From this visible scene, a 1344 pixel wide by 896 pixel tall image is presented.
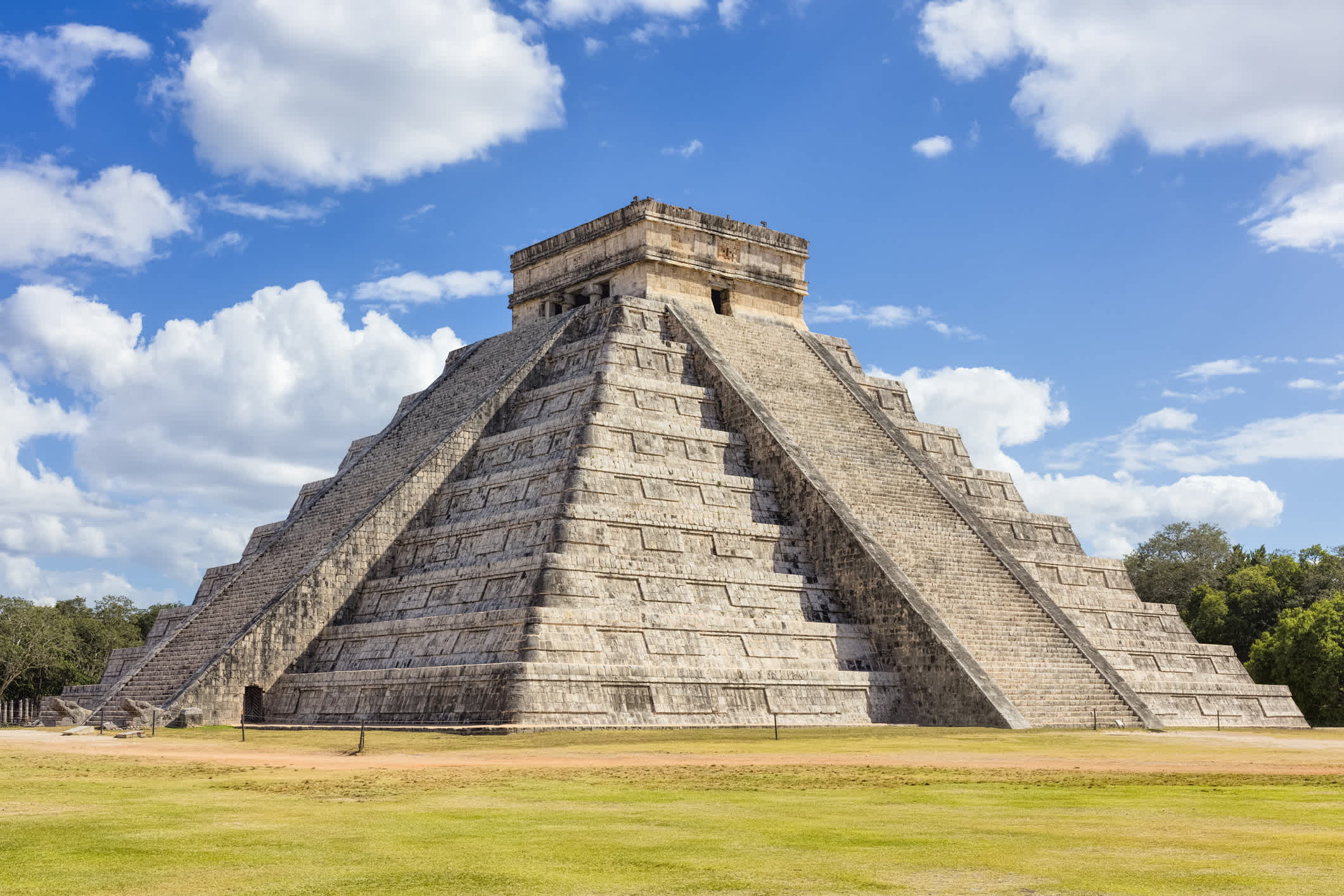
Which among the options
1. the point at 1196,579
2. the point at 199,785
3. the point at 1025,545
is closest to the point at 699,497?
the point at 1025,545

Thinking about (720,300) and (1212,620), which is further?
(1212,620)

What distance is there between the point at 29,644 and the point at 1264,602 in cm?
4109

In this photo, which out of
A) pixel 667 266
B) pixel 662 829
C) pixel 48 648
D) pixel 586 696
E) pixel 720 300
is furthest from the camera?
pixel 48 648

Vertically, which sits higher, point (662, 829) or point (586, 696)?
point (586, 696)

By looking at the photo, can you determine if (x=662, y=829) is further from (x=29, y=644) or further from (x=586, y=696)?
(x=29, y=644)

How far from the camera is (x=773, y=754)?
1784 cm

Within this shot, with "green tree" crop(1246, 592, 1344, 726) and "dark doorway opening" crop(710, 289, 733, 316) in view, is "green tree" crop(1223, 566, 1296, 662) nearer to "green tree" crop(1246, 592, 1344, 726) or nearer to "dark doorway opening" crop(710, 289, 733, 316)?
"green tree" crop(1246, 592, 1344, 726)

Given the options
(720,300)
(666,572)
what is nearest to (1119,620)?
(666,572)

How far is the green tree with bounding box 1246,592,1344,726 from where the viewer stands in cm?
3562

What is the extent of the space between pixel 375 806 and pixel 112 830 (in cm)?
222

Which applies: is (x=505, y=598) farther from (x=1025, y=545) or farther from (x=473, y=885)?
(x=473, y=885)

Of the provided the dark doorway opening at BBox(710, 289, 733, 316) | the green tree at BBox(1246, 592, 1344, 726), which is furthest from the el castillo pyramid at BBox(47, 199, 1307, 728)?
the green tree at BBox(1246, 592, 1344, 726)

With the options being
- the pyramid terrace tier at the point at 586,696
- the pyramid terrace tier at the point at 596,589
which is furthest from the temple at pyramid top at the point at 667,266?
the pyramid terrace tier at the point at 586,696

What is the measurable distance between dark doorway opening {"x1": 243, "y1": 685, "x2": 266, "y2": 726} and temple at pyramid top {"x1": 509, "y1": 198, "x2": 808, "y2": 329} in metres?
13.8
